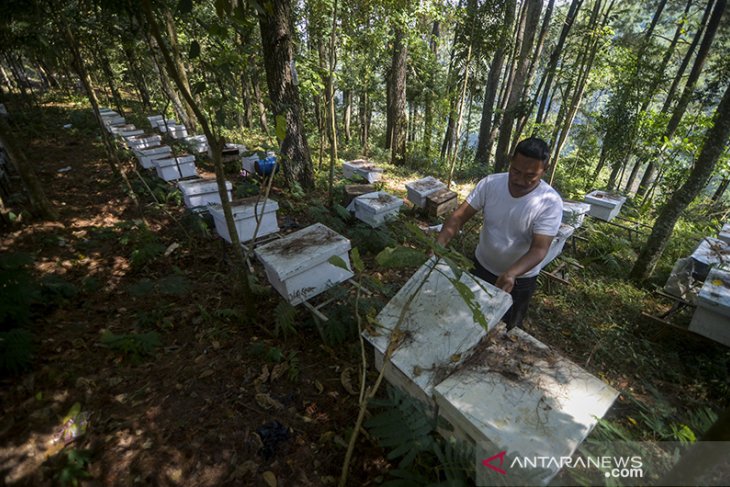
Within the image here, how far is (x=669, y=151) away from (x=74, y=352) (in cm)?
1684

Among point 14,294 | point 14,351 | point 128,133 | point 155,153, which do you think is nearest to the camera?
point 14,351

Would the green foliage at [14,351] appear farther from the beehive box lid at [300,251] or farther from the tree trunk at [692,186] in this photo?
the tree trunk at [692,186]

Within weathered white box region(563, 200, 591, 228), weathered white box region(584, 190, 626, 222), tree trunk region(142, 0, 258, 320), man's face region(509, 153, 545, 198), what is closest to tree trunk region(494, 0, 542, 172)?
weathered white box region(584, 190, 626, 222)

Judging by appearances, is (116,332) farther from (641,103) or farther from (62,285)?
(641,103)

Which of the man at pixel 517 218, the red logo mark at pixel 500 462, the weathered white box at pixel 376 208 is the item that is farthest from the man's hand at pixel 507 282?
the weathered white box at pixel 376 208

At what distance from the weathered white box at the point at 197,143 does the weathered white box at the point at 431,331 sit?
9215 mm

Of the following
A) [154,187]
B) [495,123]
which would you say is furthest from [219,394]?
[495,123]

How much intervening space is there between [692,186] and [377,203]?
5502 mm

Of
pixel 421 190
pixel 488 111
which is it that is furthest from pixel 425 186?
pixel 488 111

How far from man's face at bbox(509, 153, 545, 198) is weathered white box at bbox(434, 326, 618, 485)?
1.40 metres

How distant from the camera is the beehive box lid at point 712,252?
194 inches

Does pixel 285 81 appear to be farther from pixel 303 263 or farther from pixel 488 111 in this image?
pixel 488 111

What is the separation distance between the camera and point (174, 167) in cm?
763

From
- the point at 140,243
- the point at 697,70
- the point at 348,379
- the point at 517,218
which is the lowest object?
the point at 348,379
